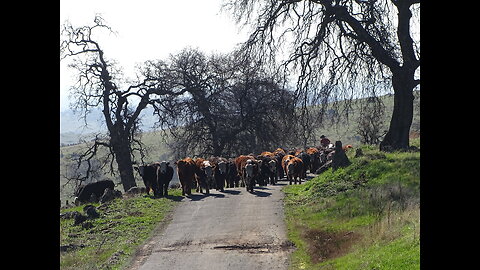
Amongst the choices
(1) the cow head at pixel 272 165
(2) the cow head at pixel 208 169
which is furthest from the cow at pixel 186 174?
(1) the cow head at pixel 272 165

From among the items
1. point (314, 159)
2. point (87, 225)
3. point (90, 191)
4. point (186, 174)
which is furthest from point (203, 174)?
point (314, 159)

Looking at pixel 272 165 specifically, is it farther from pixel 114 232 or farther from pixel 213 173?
pixel 114 232

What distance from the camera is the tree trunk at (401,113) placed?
2348 centimetres

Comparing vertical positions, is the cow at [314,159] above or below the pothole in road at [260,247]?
above

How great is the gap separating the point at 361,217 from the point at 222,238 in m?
4.14

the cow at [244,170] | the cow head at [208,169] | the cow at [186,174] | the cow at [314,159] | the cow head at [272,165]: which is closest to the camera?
the cow at [244,170]

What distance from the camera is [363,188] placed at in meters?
18.6

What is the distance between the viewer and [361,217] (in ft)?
52.9

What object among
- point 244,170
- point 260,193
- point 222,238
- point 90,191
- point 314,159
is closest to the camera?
point 222,238

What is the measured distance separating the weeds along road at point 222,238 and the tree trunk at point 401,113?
19.2 feet

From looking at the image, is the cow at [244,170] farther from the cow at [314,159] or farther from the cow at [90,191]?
the cow at [90,191]

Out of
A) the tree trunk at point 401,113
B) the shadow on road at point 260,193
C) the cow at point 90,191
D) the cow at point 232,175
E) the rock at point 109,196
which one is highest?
the tree trunk at point 401,113
